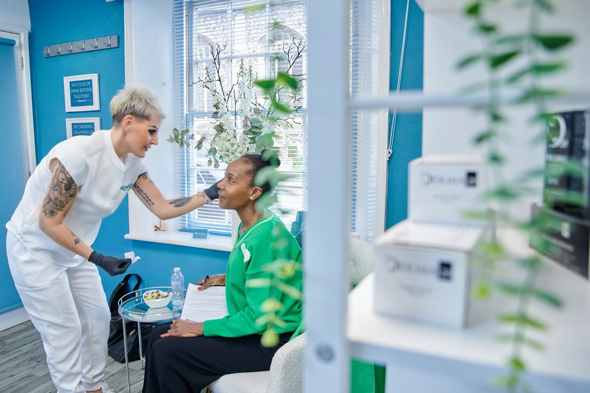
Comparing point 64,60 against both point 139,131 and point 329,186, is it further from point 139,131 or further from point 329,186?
point 329,186

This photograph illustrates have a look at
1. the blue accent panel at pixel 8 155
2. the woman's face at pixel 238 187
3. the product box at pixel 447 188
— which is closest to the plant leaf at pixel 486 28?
the product box at pixel 447 188

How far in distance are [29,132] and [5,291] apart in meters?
1.16

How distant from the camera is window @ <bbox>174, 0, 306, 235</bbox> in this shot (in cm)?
263

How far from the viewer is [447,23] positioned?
95cm

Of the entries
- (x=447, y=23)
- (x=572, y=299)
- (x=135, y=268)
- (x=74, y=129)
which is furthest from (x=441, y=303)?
(x=74, y=129)

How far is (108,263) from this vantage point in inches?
85.7

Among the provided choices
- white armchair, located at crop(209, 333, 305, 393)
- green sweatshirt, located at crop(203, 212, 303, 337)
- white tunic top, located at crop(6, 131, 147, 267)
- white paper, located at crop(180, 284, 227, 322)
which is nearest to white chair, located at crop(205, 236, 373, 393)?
white armchair, located at crop(209, 333, 305, 393)

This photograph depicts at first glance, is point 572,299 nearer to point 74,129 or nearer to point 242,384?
point 242,384

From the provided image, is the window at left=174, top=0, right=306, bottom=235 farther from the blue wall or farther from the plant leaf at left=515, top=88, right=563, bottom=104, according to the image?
the plant leaf at left=515, top=88, right=563, bottom=104

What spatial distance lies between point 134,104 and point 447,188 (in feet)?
6.09

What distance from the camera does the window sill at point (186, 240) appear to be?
9.07 ft

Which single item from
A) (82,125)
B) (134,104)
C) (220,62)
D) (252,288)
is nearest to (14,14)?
(82,125)

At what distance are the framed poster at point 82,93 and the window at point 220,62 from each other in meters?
0.58

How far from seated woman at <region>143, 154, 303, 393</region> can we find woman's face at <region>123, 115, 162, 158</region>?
2.52 ft
